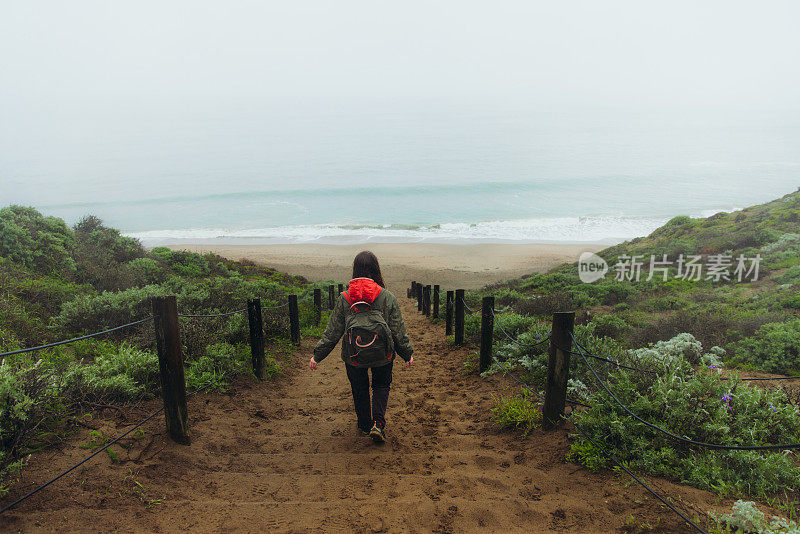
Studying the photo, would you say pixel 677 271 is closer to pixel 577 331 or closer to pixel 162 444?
pixel 577 331

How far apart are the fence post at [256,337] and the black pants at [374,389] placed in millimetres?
2009

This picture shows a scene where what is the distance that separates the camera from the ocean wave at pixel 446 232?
38.1m

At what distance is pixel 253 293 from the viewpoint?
977 cm

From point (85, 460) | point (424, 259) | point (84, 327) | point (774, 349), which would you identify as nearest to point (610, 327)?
point (774, 349)

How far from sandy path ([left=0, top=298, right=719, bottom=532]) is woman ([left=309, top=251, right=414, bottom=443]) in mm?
410

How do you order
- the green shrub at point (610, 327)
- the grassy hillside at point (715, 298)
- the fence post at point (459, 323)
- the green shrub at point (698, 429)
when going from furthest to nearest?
the fence post at point (459, 323) < the green shrub at point (610, 327) < the grassy hillside at point (715, 298) < the green shrub at point (698, 429)

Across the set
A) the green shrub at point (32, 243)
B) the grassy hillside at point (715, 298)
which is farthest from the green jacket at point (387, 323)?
the green shrub at point (32, 243)

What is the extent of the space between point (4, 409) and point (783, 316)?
1032 cm

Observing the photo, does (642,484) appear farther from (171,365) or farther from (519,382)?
(171,365)

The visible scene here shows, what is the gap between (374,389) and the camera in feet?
13.8

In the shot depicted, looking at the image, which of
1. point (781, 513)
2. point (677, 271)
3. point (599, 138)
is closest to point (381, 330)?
point (781, 513)

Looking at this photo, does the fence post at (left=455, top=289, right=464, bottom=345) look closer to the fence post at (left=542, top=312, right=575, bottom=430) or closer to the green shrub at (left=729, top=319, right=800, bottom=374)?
the fence post at (left=542, top=312, right=575, bottom=430)

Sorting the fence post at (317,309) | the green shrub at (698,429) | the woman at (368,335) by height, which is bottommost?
the fence post at (317,309)

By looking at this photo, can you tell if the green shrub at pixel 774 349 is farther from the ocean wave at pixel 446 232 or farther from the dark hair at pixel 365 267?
the ocean wave at pixel 446 232
